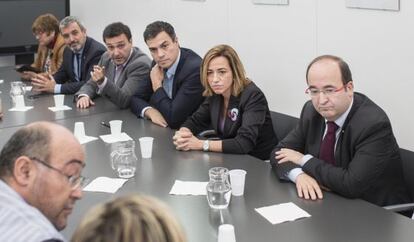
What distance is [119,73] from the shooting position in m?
4.49

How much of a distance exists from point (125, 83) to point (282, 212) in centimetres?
244

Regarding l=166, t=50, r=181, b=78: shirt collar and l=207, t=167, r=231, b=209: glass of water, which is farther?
l=166, t=50, r=181, b=78: shirt collar

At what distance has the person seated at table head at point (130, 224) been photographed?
3.15 ft

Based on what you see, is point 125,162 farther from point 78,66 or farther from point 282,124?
point 78,66

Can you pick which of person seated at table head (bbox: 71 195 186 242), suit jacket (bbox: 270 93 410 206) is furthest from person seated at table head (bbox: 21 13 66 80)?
person seated at table head (bbox: 71 195 186 242)

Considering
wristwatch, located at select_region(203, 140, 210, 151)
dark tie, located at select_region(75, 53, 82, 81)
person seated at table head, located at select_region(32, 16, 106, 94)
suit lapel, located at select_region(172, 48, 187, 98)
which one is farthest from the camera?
dark tie, located at select_region(75, 53, 82, 81)

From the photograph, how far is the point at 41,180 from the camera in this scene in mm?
1465

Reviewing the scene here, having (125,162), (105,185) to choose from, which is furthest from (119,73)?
(105,185)

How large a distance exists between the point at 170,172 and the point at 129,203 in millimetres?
1537

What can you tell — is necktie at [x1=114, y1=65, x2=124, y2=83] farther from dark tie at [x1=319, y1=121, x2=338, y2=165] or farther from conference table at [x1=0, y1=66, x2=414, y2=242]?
dark tie at [x1=319, y1=121, x2=338, y2=165]

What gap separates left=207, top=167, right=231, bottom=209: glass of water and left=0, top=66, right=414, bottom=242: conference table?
3cm

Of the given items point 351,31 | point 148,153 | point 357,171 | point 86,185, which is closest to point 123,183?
point 86,185

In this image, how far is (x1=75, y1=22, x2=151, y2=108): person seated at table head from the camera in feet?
13.3

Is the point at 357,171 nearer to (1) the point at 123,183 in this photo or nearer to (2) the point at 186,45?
(1) the point at 123,183
